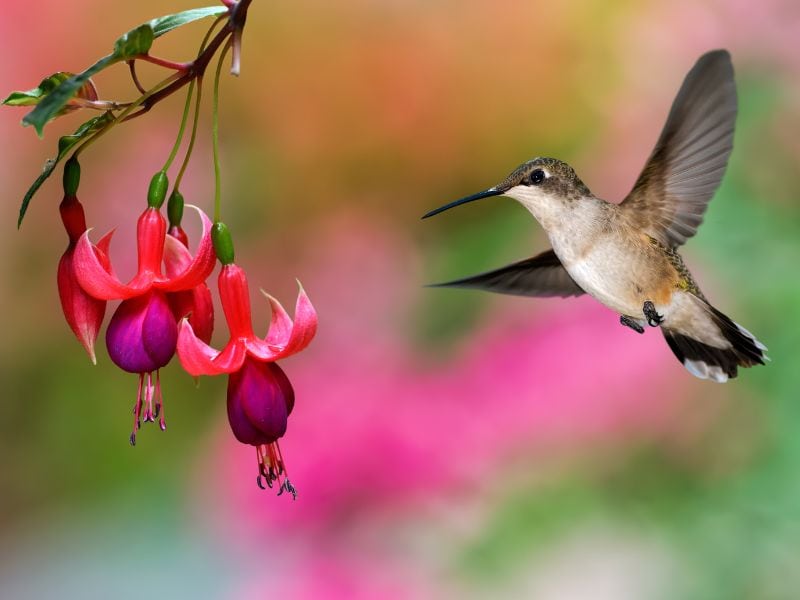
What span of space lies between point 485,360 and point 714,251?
0.35 meters

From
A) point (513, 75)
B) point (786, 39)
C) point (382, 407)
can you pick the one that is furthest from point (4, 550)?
point (786, 39)

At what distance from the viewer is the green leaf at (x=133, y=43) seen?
1.29 feet

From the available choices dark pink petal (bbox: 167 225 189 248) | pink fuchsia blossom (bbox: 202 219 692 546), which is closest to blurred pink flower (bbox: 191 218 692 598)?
pink fuchsia blossom (bbox: 202 219 692 546)

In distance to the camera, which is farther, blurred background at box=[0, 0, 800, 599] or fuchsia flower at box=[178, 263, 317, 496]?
blurred background at box=[0, 0, 800, 599]

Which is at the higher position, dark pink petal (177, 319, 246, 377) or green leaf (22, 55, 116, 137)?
green leaf (22, 55, 116, 137)

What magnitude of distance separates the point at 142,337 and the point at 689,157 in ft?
0.91

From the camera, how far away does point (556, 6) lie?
63.8 inches

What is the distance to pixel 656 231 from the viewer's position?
0.53 metres

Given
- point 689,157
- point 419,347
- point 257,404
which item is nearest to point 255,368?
point 257,404

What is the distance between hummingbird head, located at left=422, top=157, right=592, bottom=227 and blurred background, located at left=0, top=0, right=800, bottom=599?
3.06 feet

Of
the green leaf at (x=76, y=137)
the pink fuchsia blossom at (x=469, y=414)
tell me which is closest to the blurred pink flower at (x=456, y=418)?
the pink fuchsia blossom at (x=469, y=414)

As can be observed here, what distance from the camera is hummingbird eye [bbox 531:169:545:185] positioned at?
16.4 inches

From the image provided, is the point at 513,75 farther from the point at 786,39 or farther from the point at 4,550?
the point at 4,550

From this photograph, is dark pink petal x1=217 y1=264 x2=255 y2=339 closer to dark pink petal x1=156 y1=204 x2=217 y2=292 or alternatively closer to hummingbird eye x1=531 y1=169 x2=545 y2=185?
dark pink petal x1=156 y1=204 x2=217 y2=292
